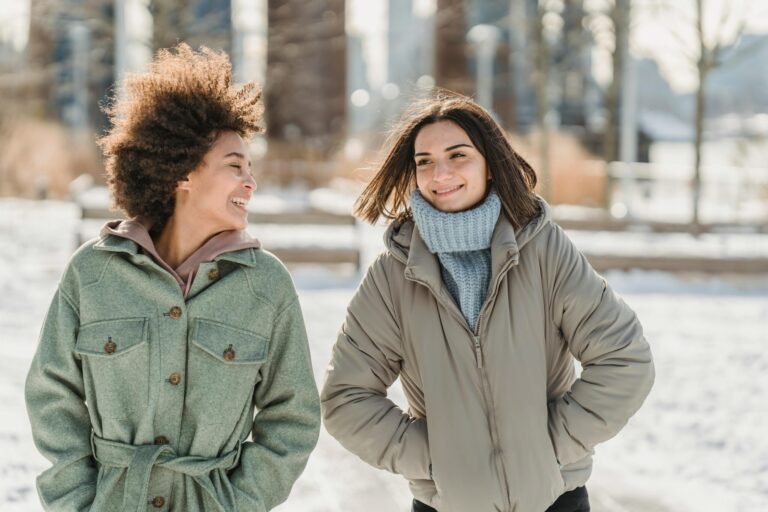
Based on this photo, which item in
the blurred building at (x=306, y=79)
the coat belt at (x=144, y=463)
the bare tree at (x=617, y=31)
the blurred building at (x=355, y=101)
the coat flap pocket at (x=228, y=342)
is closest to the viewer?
the coat belt at (x=144, y=463)

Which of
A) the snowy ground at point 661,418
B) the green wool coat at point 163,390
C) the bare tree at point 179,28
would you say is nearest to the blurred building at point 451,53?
the bare tree at point 179,28

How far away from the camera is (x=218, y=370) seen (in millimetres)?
2895

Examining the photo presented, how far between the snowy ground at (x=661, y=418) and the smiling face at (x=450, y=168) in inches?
94.6

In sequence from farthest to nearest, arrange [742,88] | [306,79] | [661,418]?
[742,88] → [306,79] → [661,418]

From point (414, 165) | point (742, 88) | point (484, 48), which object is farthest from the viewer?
point (742, 88)

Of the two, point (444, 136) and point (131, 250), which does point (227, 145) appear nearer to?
point (131, 250)

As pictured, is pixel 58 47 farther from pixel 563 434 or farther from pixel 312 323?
pixel 563 434

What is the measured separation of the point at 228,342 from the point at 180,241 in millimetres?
361

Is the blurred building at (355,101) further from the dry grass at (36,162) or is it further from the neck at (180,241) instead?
the neck at (180,241)

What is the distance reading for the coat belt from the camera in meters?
2.78

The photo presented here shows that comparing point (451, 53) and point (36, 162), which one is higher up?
point (451, 53)

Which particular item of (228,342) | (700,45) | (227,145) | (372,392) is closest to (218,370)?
(228,342)

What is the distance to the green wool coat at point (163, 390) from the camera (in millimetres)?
2840

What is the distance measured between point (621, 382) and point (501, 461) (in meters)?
0.41
